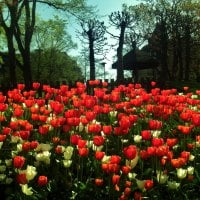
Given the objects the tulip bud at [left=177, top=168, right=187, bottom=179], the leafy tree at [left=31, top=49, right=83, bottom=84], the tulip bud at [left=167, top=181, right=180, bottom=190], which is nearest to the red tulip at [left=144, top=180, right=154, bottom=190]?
the tulip bud at [left=167, top=181, right=180, bottom=190]

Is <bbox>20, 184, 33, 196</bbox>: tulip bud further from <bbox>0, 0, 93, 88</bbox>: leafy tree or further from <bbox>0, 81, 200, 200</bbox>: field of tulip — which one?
<bbox>0, 0, 93, 88</bbox>: leafy tree

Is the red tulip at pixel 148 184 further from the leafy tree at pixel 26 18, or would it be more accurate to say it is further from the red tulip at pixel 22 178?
the leafy tree at pixel 26 18

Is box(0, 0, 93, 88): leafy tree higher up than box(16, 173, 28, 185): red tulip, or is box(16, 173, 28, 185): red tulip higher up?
box(0, 0, 93, 88): leafy tree

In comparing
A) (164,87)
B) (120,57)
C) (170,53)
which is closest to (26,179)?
(164,87)

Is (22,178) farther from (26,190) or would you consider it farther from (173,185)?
(173,185)

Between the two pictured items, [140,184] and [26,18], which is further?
[26,18]

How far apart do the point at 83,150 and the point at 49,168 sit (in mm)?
960

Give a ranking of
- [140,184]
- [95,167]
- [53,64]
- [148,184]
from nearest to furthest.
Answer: [148,184] → [140,184] → [95,167] → [53,64]

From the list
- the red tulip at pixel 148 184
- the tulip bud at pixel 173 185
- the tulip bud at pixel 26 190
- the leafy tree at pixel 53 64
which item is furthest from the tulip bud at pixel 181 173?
the leafy tree at pixel 53 64

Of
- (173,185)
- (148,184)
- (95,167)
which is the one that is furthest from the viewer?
(95,167)

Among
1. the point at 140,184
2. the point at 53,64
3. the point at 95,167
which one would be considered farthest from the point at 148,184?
the point at 53,64

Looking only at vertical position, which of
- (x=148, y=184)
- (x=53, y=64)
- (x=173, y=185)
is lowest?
(x=173, y=185)

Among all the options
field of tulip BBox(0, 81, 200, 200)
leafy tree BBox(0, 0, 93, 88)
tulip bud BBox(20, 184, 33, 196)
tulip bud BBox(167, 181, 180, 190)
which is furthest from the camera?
leafy tree BBox(0, 0, 93, 88)

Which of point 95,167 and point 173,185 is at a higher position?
point 95,167
